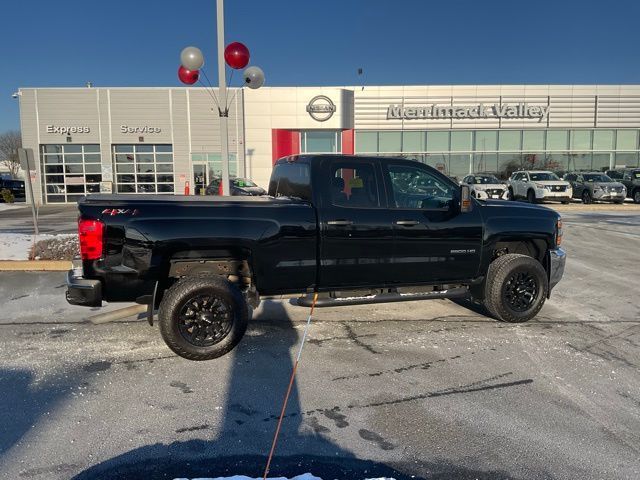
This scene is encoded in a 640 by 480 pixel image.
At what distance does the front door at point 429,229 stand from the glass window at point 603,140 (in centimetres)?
3340

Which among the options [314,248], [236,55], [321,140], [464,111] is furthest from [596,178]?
[314,248]

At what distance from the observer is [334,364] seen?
4535 mm

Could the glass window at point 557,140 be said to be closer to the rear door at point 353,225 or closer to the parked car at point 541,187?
the parked car at point 541,187

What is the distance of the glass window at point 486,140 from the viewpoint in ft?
109

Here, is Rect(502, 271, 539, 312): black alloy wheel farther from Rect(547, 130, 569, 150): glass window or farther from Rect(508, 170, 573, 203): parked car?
Rect(547, 130, 569, 150): glass window

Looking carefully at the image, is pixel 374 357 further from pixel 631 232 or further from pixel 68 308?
pixel 631 232

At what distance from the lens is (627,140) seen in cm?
3381

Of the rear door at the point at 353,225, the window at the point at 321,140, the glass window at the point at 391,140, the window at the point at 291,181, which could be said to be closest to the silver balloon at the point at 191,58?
the window at the point at 291,181

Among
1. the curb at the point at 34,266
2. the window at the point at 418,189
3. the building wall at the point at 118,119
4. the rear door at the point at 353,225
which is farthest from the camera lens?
the building wall at the point at 118,119

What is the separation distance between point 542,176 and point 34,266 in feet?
73.3

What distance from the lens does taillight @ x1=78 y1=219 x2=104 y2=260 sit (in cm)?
431

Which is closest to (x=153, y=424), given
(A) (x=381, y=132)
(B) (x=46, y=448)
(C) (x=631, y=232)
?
(B) (x=46, y=448)

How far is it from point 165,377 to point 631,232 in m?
13.2

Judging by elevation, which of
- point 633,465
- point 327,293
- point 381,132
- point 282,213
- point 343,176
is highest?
point 381,132
